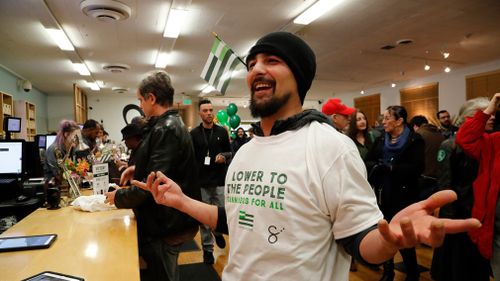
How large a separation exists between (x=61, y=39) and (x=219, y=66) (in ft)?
16.5

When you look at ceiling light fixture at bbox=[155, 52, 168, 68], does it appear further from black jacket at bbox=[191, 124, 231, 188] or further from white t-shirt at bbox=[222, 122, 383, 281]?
white t-shirt at bbox=[222, 122, 383, 281]

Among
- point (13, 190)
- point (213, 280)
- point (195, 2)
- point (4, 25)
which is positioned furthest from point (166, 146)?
point (4, 25)

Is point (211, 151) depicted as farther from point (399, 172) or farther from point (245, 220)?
point (245, 220)

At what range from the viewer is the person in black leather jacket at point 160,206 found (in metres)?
1.98

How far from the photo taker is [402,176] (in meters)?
2.99

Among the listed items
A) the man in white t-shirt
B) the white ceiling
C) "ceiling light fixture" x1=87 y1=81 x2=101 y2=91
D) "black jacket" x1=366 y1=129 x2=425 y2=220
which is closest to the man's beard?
the man in white t-shirt

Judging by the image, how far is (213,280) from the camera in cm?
328

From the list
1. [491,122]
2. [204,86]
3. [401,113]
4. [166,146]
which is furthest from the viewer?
[204,86]

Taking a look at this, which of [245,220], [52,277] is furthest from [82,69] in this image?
[245,220]

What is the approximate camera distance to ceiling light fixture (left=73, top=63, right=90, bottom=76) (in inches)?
361

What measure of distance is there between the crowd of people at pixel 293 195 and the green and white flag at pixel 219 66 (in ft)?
4.38

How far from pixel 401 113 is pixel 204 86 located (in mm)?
10668

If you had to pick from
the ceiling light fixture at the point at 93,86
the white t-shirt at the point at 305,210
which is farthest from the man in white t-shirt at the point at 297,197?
the ceiling light fixture at the point at 93,86

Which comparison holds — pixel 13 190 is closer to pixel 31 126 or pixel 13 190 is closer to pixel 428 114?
pixel 31 126
